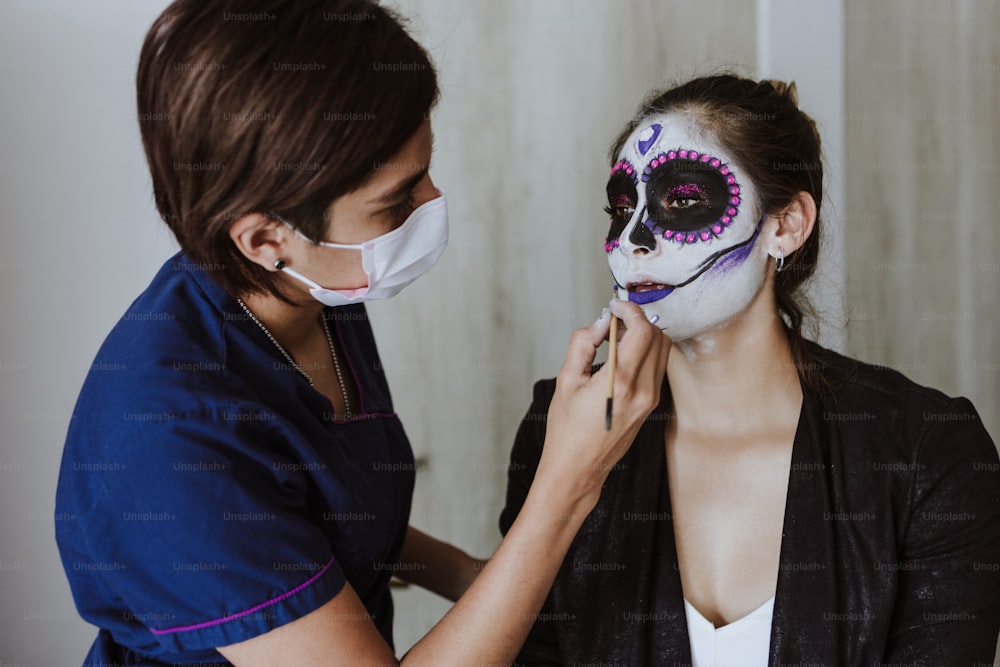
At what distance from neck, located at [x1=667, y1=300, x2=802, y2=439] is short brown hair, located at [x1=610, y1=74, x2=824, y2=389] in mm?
35

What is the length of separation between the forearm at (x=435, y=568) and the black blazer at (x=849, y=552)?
184mm

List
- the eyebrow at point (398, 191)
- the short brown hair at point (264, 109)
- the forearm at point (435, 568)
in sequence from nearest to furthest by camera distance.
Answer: the short brown hair at point (264, 109) → the eyebrow at point (398, 191) → the forearm at point (435, 568)

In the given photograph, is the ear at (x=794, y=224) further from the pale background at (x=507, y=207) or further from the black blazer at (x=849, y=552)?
the pale background at (x=507, y=207)

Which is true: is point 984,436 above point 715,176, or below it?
below

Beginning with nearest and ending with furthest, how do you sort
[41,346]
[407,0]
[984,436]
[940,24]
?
1. [984,436]
2. [41,346]
3. [407,0]
4. [940,24]

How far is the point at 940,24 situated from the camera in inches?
74.7

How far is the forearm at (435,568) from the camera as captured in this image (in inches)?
55.0

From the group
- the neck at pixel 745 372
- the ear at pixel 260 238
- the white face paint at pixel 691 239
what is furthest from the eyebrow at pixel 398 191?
the neck at pixel 745 372

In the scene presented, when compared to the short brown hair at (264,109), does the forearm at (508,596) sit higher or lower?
lower

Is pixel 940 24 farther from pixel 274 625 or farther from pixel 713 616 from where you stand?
pixel 274 625

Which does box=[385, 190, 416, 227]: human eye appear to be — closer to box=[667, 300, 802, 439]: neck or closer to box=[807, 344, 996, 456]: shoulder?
box=[667, 300, 802, 439]: neck

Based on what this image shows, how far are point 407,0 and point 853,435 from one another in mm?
1083

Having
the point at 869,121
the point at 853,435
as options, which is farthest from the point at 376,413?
the point at 869,121

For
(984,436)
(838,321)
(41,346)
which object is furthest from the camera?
(838,321)
